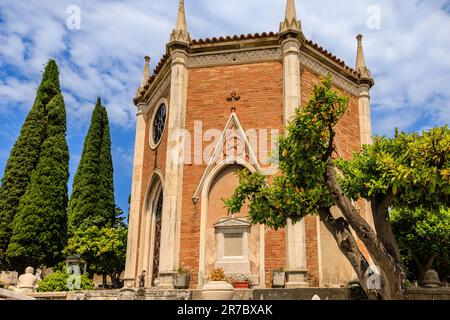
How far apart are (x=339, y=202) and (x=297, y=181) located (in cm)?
98

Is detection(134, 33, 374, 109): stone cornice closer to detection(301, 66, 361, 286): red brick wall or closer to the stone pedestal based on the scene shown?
detection(301, 66, 361, 286): red brick wall

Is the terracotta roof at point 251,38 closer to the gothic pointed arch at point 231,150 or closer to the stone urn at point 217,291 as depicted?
the gothic pointed arch at point 231,150

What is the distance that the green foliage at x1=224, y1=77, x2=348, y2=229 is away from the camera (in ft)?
25.6

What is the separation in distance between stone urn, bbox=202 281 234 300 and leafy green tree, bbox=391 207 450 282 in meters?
11.5

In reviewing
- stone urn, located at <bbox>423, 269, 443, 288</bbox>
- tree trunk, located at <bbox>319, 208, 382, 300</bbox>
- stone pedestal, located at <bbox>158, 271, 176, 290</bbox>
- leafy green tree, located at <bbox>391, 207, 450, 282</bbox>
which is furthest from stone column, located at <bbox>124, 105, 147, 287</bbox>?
leafy green tree, located at <bbox>391, 207, 450, 282</bbox>

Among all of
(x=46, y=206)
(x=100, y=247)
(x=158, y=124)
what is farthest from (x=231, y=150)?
(x=100, y=247)

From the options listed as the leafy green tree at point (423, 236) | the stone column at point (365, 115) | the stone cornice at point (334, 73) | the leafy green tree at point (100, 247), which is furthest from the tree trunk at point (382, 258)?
the leafy green tree at point (100, 247)

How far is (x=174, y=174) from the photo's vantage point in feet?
45.5

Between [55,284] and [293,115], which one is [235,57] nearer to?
[293,115]

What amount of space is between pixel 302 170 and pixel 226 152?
6184 millimetres

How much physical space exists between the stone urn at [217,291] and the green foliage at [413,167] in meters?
3.86

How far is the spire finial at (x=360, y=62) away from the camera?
57.1ft
